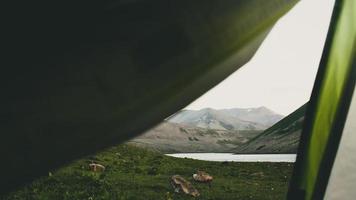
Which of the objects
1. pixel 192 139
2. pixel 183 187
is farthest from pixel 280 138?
pixel 183 187

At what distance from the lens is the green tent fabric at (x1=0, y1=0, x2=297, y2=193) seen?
0.75 m

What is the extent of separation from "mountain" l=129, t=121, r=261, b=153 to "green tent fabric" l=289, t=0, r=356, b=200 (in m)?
134

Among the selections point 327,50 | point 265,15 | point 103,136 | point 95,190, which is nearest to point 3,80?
point 103,136

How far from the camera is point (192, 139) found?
161000 millimetres

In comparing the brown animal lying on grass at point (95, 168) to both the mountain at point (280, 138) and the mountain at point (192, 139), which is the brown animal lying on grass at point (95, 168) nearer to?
the mountain at point (280, 138)

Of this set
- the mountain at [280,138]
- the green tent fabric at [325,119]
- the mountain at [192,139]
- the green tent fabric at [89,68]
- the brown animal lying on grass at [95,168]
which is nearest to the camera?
the green tent fabric at [89,68]

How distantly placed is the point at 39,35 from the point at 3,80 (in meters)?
0.10

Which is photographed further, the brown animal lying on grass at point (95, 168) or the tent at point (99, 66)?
the brown animal lying on grass at point (95, 168)

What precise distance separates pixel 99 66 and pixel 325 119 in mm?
806

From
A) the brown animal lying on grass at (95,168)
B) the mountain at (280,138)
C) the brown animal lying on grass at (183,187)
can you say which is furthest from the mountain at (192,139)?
the brown animal lying on grass at (183,187)

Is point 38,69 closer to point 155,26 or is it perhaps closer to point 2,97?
point 2,97

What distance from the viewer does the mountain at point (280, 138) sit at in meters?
104

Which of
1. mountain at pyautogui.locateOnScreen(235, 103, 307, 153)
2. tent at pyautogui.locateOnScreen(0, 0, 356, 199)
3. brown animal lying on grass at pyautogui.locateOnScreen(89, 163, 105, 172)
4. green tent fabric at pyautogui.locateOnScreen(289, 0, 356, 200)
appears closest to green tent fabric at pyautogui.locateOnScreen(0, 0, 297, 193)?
tent at pyautogui.locateOnScreen(0, 0, 356, 199)

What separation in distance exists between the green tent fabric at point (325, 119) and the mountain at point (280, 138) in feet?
319
